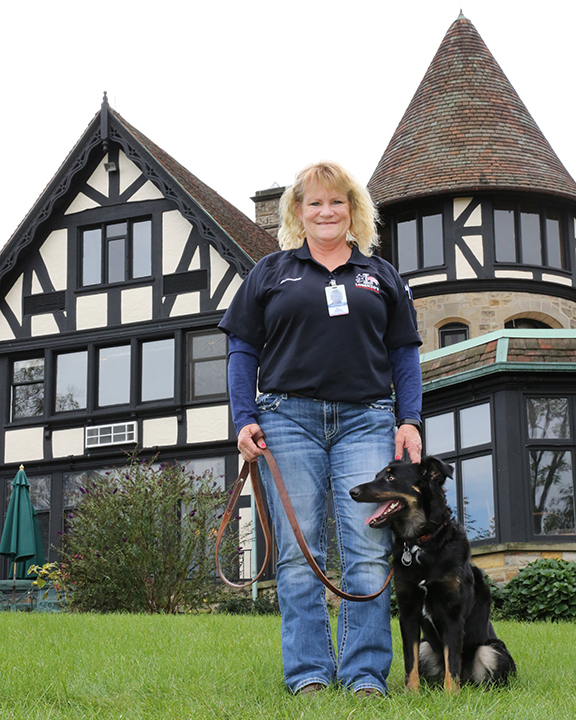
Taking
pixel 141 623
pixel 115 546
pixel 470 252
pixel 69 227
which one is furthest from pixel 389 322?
pixel 69 227

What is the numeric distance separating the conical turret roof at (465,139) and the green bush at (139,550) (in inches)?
353

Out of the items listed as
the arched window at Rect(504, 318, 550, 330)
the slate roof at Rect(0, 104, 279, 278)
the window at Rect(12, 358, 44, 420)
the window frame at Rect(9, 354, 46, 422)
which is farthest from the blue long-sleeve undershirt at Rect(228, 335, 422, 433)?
the window at Rect(12, 358, 44, 420)

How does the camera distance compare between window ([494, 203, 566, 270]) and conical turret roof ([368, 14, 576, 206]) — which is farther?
window ([494, 203, 566, 270])

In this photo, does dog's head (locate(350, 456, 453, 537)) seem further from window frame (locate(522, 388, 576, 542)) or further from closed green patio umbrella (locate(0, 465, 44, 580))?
closed green patio umbrella (locate(0, 465, 44, 580))

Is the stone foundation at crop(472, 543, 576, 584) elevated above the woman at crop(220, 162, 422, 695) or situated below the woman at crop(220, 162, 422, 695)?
below

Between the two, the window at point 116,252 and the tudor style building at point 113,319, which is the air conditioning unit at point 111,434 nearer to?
the tudor style building at point 113,319

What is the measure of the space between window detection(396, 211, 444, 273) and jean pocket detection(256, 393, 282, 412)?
16.1 metres

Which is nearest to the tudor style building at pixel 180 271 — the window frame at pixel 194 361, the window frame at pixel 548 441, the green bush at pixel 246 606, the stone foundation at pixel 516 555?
the window frame at pixel 194 361

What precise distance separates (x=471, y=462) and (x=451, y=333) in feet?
16.7

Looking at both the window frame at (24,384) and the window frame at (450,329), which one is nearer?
the window frame at (450,329)

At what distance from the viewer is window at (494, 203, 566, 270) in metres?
20.3

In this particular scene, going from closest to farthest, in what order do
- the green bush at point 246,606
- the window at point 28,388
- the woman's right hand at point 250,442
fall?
the woman's right hand at point 250,442 < the green bush at point 246,606 < the window at point 28,388

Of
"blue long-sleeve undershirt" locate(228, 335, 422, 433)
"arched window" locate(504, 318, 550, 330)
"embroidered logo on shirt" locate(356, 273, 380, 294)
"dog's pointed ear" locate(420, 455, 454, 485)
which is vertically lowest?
"dog's pointed ear" locate(420, 455, 454, 485)

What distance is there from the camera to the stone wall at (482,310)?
19984 millimetres
